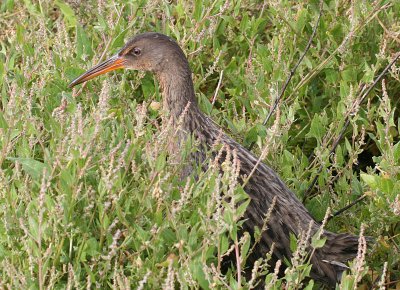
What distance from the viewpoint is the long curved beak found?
541cm

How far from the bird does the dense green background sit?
0.38 ft

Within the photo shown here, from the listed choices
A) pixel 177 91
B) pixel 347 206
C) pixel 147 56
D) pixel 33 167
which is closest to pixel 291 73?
pixel 177 91

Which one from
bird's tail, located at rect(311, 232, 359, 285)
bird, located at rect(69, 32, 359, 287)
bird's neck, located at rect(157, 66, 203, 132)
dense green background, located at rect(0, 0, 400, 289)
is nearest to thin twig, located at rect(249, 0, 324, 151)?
dense green background, located at rect(0, 0, 400, 289)

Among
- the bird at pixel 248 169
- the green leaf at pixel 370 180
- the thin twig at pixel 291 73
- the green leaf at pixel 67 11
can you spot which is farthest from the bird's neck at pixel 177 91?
the green leaf at pixel 370 180

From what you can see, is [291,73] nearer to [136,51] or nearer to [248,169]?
[136,51]

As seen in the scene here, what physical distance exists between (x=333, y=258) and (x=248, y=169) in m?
0.60

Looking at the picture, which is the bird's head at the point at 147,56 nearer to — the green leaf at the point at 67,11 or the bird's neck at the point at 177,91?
the bird's neck at the point at 177,91

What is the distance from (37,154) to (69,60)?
79 cm

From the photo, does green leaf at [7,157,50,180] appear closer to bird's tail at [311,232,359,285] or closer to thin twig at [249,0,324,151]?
bird's tail at [311,232,359,285]

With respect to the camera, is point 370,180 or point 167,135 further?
point 370,180

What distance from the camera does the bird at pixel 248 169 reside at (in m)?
4.75

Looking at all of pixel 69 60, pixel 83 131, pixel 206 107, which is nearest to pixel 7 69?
pixel 69 60

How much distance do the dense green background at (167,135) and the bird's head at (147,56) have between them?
8 cm

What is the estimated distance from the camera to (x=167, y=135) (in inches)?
164
